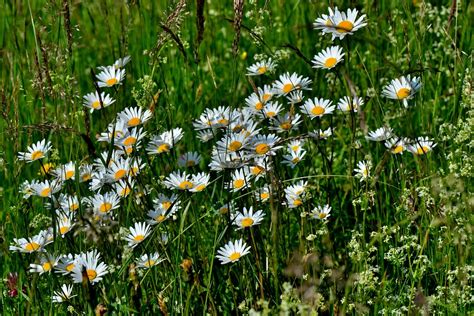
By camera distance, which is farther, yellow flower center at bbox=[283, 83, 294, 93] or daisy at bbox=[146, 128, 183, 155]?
yellow flower center at bbox=[283, 83, 294, 93]

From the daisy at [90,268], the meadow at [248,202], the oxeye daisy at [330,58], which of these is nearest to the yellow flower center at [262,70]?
the meadow at [248,202]

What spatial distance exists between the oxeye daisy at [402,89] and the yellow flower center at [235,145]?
0.50 meters

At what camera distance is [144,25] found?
4047mm

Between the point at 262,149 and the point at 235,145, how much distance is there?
0.09m

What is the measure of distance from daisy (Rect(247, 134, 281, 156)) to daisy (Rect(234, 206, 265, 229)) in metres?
0.18

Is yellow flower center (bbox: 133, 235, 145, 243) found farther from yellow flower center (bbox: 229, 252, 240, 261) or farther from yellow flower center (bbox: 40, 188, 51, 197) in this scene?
yellow flower center (bbox: 40, 188, 51, 197)

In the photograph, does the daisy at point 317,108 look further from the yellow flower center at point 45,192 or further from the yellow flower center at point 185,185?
the yellow flower center at point 45,192

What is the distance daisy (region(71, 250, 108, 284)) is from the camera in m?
2.43

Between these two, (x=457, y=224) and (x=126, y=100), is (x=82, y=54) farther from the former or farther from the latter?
(x=457, y=224)

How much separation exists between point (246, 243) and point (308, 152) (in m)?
0.67

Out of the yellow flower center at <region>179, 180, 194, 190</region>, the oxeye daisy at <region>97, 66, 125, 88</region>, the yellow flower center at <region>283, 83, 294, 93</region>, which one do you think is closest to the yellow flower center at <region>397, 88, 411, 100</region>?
the yellow flower center at <region>283, 83, 294, 93</region>

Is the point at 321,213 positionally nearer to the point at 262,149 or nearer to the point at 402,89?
the point at 262,149

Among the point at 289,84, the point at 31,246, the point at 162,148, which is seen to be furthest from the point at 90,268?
the point at 289,84

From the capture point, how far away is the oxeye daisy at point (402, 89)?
2.84 meters
